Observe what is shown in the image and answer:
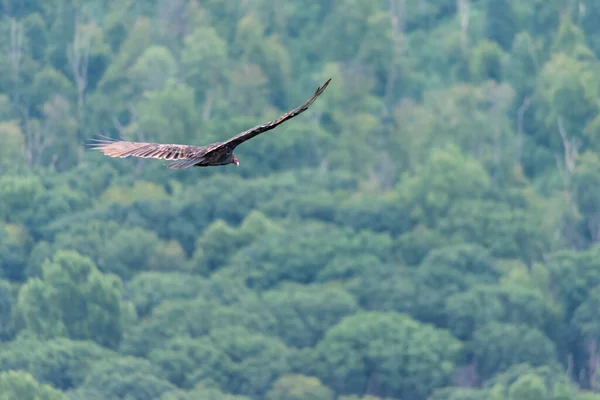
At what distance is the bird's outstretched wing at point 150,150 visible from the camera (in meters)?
21.0

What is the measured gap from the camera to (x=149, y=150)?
21.7m

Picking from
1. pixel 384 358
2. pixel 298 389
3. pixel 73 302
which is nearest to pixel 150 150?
pixel 298 389

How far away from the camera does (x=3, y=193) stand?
92.1 metres

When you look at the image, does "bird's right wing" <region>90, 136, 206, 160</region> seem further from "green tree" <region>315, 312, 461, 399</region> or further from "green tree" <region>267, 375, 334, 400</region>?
"green tree" <region>315, 312, 461, 399</region>

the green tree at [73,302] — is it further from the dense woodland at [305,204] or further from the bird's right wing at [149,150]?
the bird's right wing at [149,150]

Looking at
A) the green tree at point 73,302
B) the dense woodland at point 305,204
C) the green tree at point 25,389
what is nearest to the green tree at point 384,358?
the dense woodland at point 305,204

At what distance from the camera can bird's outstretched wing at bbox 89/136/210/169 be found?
2105 centimetres

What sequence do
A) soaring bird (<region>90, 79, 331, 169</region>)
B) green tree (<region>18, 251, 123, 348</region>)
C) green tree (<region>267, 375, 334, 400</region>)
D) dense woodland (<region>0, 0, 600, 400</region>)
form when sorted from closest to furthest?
soaring bird (<region>90, 79, 331, 169</region>) < green tree (<region>267, 375, 334, 400</region>) < dense woodland (<region>0, 0, 600, 400</region>) < green tree (<region>18, 251, 123, 348</region>)

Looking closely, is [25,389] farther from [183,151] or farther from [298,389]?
[183,151]

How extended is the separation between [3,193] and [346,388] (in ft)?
88.7

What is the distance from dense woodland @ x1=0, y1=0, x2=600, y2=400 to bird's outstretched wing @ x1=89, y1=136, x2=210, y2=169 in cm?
4685

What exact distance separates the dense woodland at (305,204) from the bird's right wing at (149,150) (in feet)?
154

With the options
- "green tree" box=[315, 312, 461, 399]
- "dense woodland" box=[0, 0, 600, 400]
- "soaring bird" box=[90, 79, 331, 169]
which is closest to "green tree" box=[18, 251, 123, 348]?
"dense woodland" box=[0, 0, 600, 400]

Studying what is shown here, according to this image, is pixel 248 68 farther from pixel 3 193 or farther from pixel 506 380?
pixel 506 380
